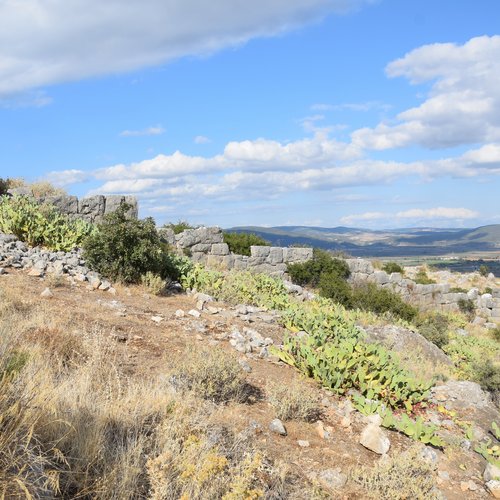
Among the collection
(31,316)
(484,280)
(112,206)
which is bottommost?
(484,280)

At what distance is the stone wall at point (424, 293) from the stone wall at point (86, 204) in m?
8.81

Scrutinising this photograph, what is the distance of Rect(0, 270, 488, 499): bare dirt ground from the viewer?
4727 millimetres

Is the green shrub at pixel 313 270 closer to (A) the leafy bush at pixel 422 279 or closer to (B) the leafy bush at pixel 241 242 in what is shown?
Result: (B) the leafy bush at pixel 241 242

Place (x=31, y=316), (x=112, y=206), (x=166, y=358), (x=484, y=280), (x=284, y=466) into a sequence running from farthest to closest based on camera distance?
(x=484, y=280) → (x=112, y=206) → (x=31, y=316) → (x=166, y=358) → (x=284, y=466)

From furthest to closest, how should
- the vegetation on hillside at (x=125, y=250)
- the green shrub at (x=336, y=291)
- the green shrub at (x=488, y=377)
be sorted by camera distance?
the green shrub at (x=336, y=291) → the vegetation on hillside at (x=125, y=250) → the green shrub at (x=488, y=377)

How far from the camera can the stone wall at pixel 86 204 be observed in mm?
14961

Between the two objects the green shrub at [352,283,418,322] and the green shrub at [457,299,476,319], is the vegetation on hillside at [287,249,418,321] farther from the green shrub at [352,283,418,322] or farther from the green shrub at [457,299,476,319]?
the green shrub at [457,299,476,319]

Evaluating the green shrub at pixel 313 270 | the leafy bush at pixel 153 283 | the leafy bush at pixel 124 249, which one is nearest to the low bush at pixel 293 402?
the leafy bush at pixel 153 283

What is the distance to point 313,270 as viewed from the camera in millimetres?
18078

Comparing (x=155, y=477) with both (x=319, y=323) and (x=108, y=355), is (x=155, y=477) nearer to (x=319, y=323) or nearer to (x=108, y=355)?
(x=108, y=355)

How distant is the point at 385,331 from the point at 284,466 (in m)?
6.91

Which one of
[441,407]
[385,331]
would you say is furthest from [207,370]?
[385,331]

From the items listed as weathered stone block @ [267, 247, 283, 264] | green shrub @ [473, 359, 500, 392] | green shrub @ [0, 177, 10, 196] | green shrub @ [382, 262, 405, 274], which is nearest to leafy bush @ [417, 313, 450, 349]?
green shrub @ [473, 359, 500, 392]

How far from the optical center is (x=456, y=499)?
460 cm
